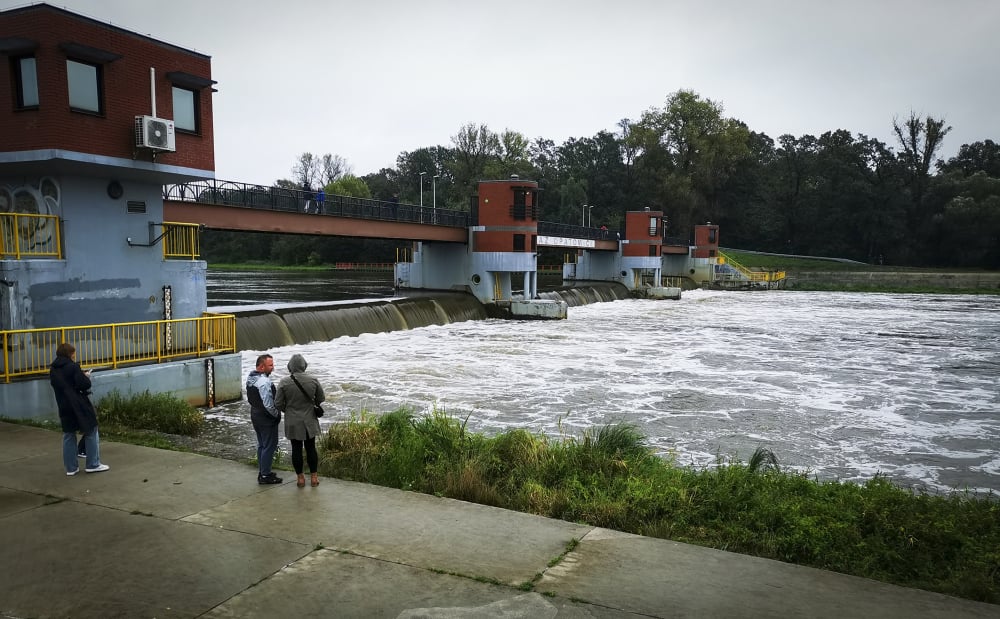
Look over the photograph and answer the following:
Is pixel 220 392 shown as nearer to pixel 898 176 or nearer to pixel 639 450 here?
pixel 639 450

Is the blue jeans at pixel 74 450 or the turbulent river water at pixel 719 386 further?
the turbulent river water at pixel 719 386

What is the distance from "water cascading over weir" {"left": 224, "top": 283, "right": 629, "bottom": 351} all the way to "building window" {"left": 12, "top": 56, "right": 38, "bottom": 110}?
1246cm

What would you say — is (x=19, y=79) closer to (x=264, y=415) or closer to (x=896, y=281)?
(x=264, y=415)

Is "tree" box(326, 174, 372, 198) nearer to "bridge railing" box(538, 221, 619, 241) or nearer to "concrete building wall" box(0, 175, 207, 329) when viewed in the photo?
"bridge railing" box(538, 221, 619, 241)

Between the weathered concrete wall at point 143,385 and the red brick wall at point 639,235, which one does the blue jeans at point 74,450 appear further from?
the red brick wall at point 639,235

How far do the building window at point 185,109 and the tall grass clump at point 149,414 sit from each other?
296 inches

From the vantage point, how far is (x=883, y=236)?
307 ft

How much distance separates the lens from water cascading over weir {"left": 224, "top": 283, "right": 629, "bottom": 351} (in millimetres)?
27969

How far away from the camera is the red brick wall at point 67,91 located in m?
15.0

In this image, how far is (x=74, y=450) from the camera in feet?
30.0

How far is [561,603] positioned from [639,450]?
5.88 meters

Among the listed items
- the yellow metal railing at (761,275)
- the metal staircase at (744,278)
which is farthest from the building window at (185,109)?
the yellow metal railing at (761,275)

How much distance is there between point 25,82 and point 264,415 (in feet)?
37.9

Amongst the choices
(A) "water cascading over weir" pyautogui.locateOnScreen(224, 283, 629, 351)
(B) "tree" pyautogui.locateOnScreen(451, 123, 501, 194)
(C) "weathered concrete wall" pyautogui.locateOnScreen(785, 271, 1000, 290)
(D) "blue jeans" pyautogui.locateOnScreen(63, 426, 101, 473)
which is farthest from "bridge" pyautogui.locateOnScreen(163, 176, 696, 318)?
(B) "tree" pyautogui.locateOnScreen(451, 123, 501, 194)
